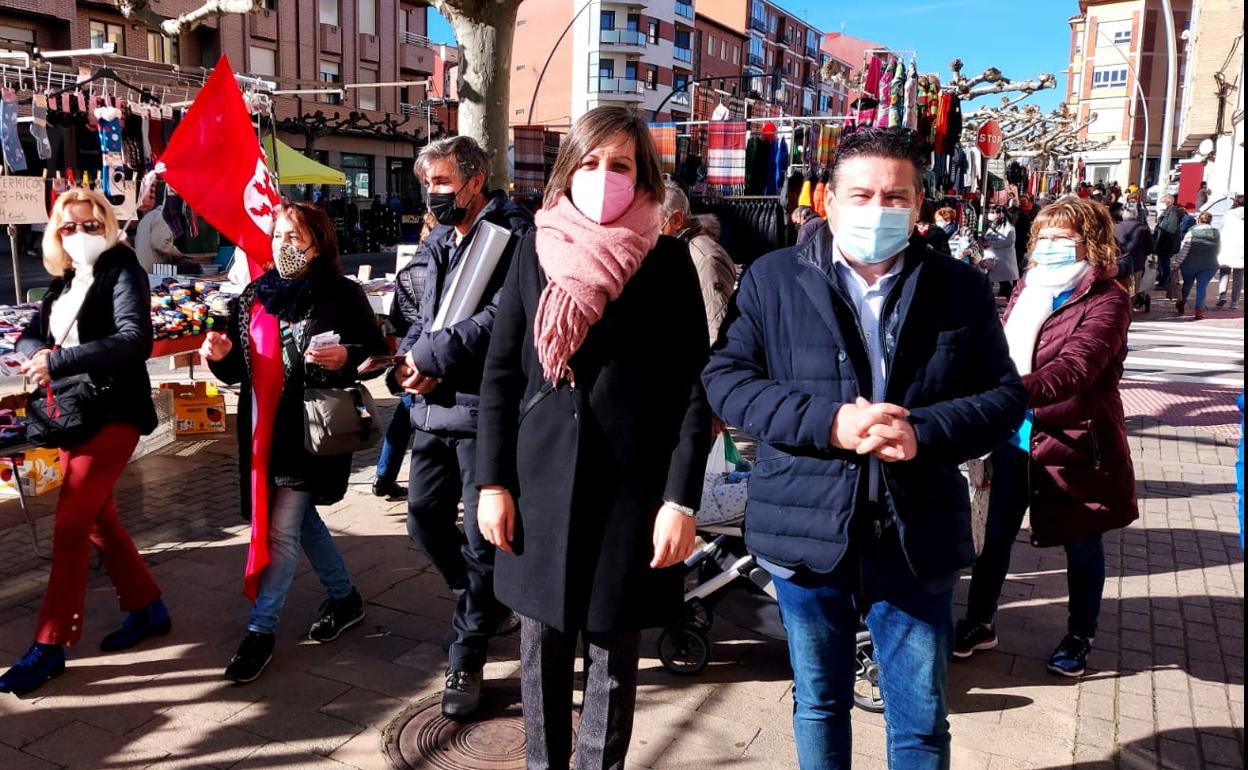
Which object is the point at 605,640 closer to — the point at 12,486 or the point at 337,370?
the point at 337,370

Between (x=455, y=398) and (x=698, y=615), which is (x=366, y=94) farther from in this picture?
(x=698, y=615)

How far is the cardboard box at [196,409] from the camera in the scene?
23.9 ft

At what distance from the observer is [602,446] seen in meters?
2.36

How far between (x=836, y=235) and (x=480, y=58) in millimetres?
5399

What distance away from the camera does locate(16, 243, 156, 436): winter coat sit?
11.3ft

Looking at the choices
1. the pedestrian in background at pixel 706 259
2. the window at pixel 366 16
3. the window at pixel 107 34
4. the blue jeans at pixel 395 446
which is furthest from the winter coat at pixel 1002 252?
the window at pixel 366 16

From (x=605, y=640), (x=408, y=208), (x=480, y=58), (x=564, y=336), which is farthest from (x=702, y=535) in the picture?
(x=408, y=208)

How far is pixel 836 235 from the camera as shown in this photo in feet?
7.74

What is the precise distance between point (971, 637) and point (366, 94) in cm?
4231

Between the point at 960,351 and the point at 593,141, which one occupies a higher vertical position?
the point at 593,141

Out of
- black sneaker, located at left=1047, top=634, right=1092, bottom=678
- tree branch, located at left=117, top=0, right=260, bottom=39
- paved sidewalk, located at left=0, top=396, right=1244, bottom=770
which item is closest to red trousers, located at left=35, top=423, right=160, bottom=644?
paved sidewalk, located at left=0, top=396, right=1244, bottom=770

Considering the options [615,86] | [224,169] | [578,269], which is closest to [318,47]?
[615,86]

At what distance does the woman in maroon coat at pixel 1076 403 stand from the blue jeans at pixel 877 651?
4.58ft

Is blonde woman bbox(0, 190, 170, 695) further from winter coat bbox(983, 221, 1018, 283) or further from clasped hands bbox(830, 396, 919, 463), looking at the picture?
winter coat bbox(983, 221, 1018, 283)
